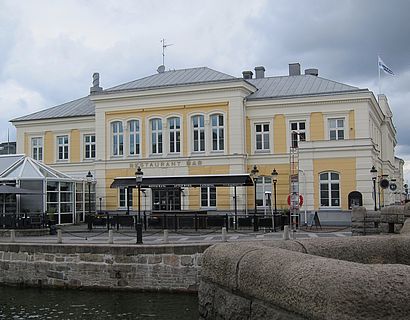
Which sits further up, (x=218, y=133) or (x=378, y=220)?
(x=218, y=133)

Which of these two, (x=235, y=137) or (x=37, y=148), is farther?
(x=37, y=148)

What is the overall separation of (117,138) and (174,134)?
475cm

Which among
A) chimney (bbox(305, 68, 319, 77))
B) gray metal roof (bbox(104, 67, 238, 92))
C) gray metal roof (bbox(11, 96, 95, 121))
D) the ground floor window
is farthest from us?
chimney (bbox(305, 68, 319, 77))

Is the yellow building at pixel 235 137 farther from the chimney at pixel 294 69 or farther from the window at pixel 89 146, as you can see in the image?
the chimney at pixel 294 69

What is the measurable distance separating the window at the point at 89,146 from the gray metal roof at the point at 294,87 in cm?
1377

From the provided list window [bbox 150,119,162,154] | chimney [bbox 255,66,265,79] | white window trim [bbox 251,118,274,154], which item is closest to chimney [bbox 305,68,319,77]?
chimney [bbox 255,66,265,79]

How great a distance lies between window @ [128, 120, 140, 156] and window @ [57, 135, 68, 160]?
7.19 m

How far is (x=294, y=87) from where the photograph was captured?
1628 inches

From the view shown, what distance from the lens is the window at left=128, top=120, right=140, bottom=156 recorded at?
1638 inches

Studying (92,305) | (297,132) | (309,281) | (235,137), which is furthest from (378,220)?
(235,137)

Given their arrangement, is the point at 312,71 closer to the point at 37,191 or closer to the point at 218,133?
the point at 218,133

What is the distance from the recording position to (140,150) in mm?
41375

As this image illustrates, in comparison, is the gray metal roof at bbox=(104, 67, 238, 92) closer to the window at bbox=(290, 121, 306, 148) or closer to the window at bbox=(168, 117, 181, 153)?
the window at bbox=(168, 117, 181, 153)

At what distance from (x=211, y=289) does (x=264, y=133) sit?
3228 cm
